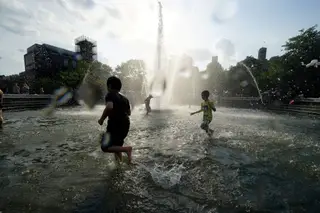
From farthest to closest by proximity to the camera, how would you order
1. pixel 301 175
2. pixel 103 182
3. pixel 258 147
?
pixel 258 147, pixel 301 175, pixel 103 182

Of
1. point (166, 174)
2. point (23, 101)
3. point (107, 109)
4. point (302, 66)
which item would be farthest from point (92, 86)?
point (166, 174)

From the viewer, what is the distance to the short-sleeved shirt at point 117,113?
424 cm

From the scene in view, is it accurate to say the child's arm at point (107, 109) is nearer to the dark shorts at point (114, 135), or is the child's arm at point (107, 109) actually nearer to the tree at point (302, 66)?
the dark shorts at point (114, 135)

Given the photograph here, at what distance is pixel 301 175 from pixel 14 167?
603cm

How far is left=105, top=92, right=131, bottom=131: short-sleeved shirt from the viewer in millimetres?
4242

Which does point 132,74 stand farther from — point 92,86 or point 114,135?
point 114,135

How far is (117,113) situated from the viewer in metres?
4.31

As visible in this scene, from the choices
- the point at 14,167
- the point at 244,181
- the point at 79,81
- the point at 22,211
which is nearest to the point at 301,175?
the point at 244,181

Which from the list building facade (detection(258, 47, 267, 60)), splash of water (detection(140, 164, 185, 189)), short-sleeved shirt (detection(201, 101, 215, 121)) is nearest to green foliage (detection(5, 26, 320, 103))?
short-sleeved shirt (detection(201, 101, 215, 121))

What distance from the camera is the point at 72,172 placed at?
412 centimetres

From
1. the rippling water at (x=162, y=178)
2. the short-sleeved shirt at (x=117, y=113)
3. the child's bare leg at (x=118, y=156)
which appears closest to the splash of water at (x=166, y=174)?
the rippling water at (x=162, y=178)

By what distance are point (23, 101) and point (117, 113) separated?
22.4m

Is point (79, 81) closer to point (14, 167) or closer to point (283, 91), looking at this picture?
point (283, 91)

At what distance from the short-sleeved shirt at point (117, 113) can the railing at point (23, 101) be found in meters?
18.9
